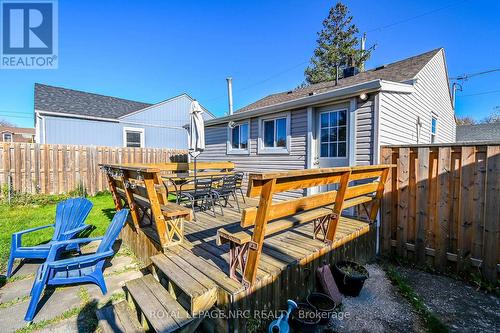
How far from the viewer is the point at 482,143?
10.6 ft

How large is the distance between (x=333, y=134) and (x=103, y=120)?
12371mm

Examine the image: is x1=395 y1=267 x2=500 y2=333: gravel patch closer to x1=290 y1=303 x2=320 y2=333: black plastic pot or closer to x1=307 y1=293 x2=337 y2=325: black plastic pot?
x1=307 y1=293 x2=337 y2=325: black plastic pot

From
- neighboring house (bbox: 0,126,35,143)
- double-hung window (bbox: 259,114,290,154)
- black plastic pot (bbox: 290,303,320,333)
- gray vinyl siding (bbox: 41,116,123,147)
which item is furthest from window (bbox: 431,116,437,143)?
neighboring house (bbox: 0,126,35,143)

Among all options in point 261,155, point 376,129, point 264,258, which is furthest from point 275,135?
point 264,258

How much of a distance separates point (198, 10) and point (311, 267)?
1196 cm

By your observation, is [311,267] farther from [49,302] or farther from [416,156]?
[49,302]

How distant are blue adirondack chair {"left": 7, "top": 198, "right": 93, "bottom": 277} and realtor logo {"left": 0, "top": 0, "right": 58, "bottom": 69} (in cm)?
659

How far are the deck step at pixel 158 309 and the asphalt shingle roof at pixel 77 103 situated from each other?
12345 mm

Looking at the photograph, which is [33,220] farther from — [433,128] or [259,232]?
[433,128]

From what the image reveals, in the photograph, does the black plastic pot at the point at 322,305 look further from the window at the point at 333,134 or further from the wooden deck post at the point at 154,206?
the window at the point at 333,134

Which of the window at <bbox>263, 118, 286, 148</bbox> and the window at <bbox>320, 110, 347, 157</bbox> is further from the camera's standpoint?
the window at <bbox>263, 118, 286, 148</bbox>

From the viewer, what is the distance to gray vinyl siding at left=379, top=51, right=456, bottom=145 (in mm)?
4824

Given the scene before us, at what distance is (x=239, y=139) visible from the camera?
805 centimetres

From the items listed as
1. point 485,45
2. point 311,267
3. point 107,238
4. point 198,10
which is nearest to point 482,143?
point 311,267
